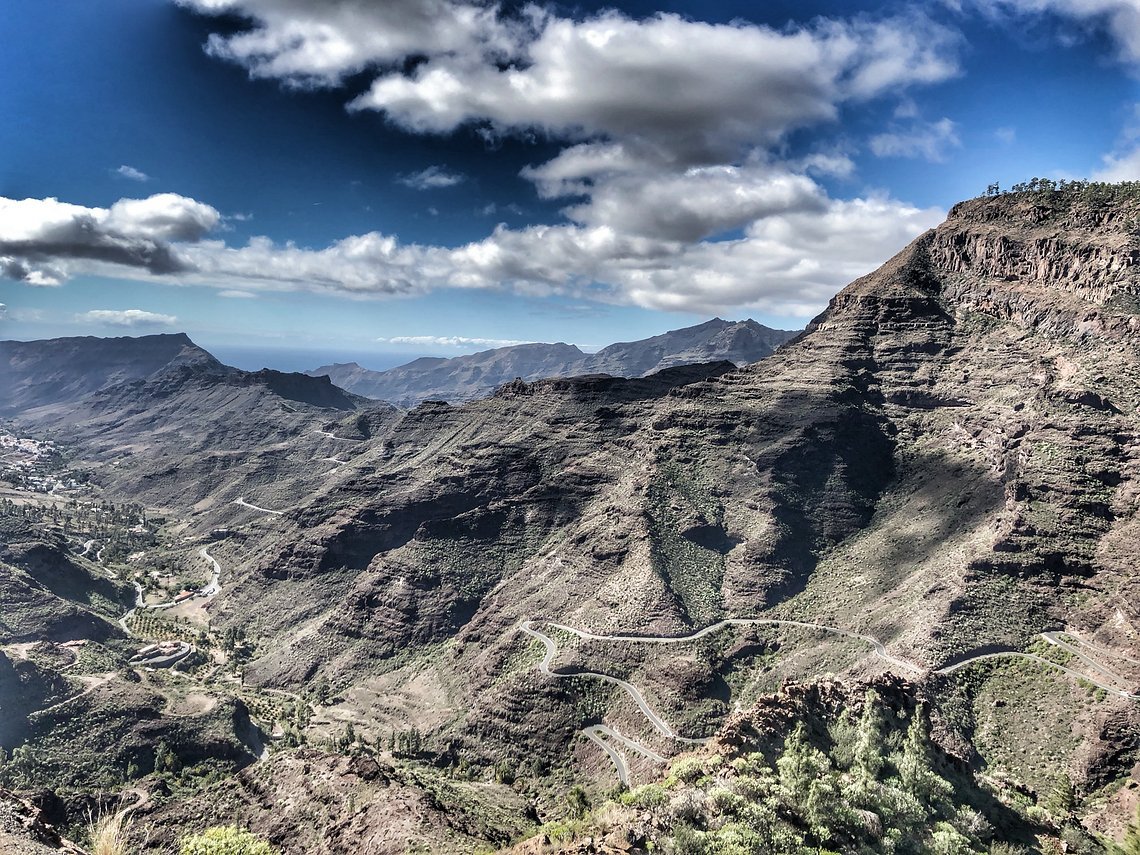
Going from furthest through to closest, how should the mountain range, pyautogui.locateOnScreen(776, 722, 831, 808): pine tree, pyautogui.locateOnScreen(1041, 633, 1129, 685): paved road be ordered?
pyautogui.locateOnScreen(1041, 633, 1129, 685): paved road, the mountain range, pyautogui.locateOnScreen(776, 722, 831, 808): pine tree

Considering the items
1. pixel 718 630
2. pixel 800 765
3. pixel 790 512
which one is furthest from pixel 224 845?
pixel 790 512

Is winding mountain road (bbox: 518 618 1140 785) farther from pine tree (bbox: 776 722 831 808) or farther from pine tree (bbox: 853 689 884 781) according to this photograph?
pine tree (bbox: 776 722 831 808)

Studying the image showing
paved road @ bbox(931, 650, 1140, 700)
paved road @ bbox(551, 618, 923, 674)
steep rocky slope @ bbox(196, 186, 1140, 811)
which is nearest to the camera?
paved road @ bbox(931, 650, 1140, 700)

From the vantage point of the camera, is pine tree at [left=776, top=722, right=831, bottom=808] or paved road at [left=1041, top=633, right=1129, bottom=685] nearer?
pine tree at [left=776, top=722, right=831, bottom=808]

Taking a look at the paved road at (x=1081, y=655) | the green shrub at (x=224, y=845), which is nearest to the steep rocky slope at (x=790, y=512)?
the paved road at (x=1081, y=655)

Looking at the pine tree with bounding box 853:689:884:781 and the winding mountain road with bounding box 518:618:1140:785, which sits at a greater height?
the pine tree with bounding box 853:689:884:781

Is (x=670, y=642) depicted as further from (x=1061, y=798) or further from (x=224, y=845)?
(x=224, y=845)

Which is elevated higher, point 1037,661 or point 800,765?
point 800,765

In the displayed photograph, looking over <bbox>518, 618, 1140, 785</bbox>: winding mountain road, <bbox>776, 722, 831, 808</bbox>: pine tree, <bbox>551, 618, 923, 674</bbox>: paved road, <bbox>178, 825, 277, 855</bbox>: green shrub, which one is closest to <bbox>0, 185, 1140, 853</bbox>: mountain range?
<bbox>776, 722, 831, 808</bbox>: pine tree
